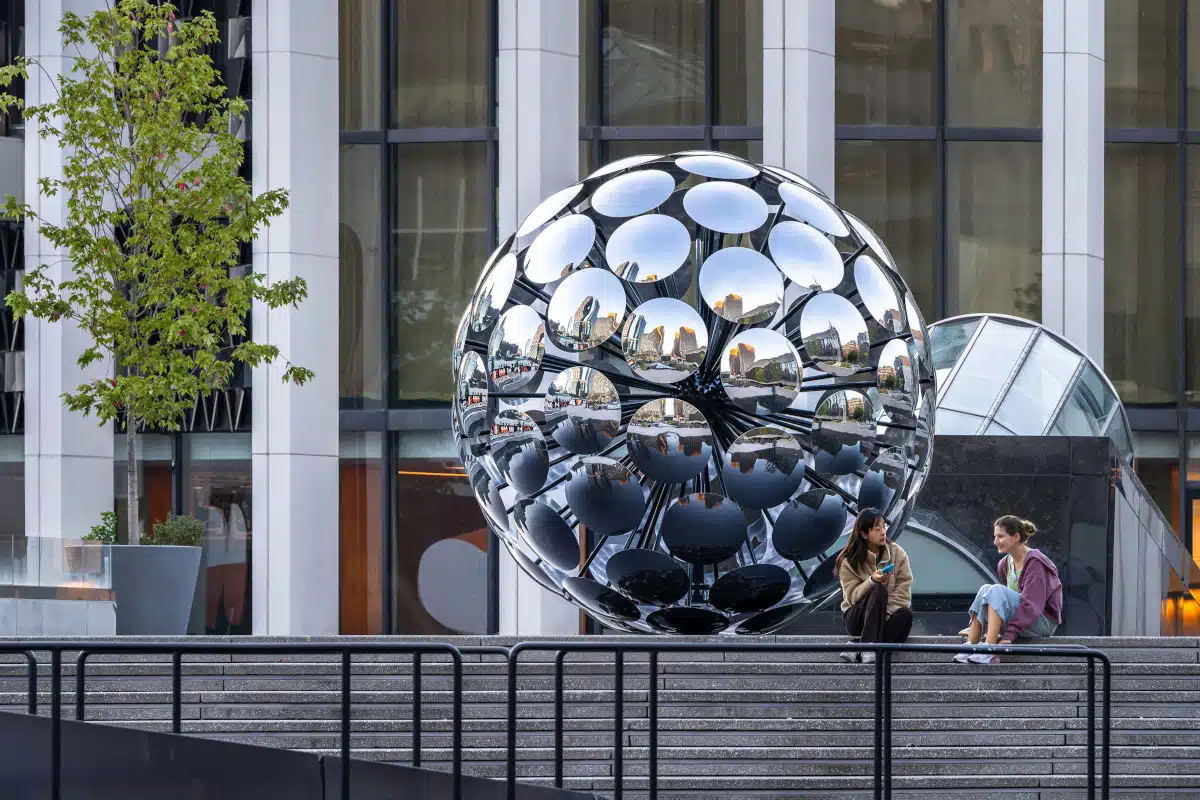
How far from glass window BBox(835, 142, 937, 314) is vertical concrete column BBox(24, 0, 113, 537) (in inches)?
422

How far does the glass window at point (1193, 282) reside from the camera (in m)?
25.2

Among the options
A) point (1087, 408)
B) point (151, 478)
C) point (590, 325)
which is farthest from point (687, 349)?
point (151, 478)

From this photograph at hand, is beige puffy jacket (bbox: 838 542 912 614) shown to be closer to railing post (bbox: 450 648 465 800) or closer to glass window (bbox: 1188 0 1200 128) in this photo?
railing post (bbox: 450 648 465 800)

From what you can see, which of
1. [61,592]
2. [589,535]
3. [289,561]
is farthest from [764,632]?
[289,561]

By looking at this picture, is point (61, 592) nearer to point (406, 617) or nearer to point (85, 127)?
point (85, 127)

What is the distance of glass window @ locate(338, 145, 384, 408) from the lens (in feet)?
79.3

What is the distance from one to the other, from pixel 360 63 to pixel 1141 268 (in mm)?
11788

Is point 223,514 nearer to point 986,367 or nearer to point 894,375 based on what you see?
point 986,367

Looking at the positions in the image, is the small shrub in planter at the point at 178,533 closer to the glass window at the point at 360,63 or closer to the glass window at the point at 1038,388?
the glass window at the point at 1038,388

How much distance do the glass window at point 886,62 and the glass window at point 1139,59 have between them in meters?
2.78

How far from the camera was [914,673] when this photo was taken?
10.7 meters

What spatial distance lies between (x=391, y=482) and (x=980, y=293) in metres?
8.87

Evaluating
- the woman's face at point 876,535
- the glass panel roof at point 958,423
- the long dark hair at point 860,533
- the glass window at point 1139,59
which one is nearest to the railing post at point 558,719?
the long dark hair at point 860,533

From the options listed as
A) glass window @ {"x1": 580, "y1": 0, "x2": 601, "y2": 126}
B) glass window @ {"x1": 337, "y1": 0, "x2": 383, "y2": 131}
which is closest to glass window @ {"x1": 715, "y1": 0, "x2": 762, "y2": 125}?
glass window @ {"x1": 580, "y1": 0, "x2": 601, "y2": 126}
